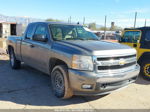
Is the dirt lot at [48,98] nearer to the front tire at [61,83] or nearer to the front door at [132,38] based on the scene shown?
the front tire at [61,83]

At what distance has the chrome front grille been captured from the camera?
3.52 m

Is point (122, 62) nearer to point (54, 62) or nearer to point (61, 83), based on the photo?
point (61, 83)

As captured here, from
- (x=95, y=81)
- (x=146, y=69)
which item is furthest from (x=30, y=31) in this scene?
(x=146, y=69)

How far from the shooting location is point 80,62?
351cm

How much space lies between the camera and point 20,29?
25391mm

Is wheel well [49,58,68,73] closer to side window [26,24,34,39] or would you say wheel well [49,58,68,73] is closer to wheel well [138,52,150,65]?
side window [26,24,34,39]

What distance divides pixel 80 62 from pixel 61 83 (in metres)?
0.95

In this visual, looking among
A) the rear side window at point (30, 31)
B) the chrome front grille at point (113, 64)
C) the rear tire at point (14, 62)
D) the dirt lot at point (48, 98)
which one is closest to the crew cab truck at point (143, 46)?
the dirt lot at point (48, 98)

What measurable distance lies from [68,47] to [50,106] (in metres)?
1.41

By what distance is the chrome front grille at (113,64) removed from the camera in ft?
11.6

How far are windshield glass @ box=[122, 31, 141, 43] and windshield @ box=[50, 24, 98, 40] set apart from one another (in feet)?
7.18

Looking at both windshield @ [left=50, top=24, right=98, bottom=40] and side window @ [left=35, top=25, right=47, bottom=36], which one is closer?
windshield @ [left=50, top=24, right=98, bottom=40]

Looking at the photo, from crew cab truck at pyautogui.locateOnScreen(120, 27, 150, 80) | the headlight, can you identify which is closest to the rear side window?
the headlight

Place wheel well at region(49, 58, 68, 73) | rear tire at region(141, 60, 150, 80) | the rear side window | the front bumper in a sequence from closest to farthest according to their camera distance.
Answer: the front bumper → wheel well at region(49, 58, 68, 73) → the rear side window → rear tire at region(141, 60, 150, 80)
